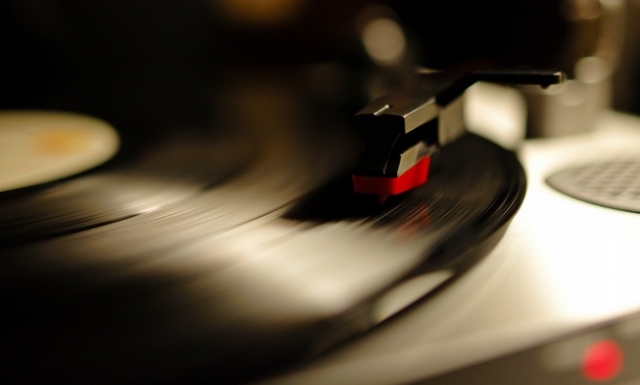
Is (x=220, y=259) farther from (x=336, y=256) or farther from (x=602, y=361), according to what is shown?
(x=602, y=361)

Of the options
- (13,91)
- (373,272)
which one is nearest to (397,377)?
(373,272)

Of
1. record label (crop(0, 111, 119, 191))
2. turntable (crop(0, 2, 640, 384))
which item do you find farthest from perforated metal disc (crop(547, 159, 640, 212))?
record label (crop(0, 111, 119, 191))

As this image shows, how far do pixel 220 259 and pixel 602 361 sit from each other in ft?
0.72

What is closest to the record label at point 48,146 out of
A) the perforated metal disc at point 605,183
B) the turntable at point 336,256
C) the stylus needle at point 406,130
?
the turntable at point 336,256

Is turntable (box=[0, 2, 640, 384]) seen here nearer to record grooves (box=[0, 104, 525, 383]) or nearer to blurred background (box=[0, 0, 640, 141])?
record grooves (box=[0, 104, 525, 383])

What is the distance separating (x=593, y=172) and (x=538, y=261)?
189mm

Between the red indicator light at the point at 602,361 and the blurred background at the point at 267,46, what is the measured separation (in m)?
0.48

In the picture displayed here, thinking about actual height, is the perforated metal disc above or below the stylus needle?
below

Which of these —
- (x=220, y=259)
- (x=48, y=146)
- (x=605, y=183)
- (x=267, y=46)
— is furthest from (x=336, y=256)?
(x=267, y=46)

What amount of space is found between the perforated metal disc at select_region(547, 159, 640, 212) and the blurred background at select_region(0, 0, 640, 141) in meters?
0.23

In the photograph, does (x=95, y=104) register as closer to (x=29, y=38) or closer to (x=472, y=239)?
(x=29, y=38)

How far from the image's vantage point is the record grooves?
0.85ft

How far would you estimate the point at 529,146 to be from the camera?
0.64 m

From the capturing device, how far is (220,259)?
0.34 m
